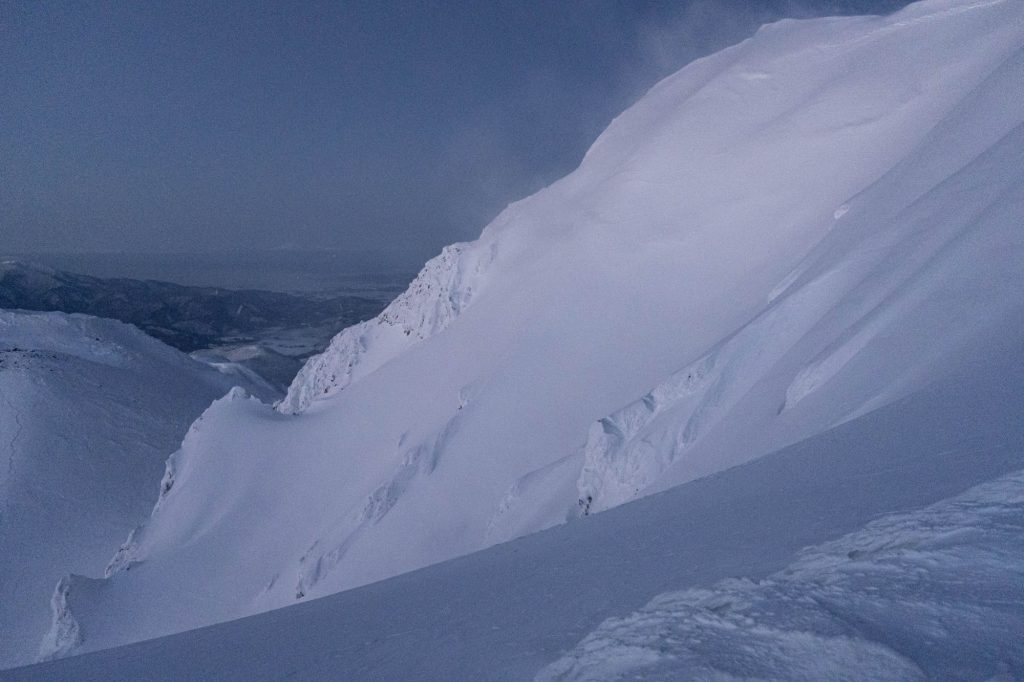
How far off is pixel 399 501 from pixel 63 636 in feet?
35.4

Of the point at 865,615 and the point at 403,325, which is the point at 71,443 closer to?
the point at 403,325

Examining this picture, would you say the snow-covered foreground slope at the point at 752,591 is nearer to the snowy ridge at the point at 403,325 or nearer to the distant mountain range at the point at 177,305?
the snowy ridge at the point at 403,325

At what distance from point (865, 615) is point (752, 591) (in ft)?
1.38

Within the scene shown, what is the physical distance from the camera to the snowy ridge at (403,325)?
28.6 m

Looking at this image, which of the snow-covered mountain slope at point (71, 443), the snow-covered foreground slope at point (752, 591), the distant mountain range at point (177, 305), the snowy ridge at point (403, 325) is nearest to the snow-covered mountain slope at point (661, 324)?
the snowy ridge at point (403, 325)

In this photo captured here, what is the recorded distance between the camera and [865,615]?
7.26 feet

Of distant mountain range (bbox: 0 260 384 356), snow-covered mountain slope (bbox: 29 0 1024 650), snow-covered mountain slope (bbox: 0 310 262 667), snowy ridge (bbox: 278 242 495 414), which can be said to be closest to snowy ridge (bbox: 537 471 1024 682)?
snow-covered mountain slope (bbox: 29 0 1024 650)

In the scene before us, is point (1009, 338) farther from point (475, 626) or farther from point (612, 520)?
point (475, 626)

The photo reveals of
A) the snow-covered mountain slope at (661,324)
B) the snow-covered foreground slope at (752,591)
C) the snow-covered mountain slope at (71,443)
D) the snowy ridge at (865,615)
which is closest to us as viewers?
the snowy ridge at (865,615)

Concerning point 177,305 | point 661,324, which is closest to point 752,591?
point 661,324

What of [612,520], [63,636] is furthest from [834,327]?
[63,636]

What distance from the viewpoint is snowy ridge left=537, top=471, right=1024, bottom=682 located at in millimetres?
1965

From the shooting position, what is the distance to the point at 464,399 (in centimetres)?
1991

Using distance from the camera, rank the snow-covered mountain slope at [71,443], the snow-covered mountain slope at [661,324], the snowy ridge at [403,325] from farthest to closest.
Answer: the snowy ridge at [403,325]
the snow-covered mountain slope at [71,443]
the snow-covered mountain slope at [661,324]
